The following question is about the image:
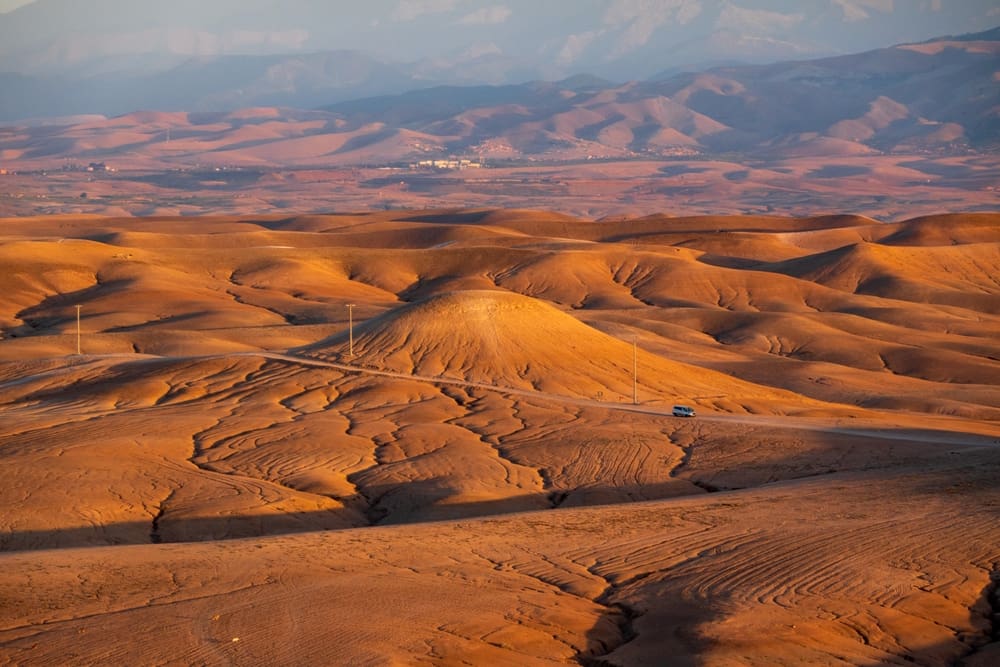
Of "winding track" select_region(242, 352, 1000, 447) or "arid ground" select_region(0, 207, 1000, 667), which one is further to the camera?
"winding track" select_region(242, 352, 1000, 447)

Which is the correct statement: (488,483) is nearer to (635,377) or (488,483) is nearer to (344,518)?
(344,518)

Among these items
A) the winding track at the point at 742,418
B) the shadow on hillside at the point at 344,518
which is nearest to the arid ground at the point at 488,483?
the shadow on hillside at the point at 344,518

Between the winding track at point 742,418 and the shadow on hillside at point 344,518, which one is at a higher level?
the shadow on hillside at point 344,518

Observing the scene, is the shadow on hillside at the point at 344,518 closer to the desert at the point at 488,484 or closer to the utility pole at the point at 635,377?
the desert at the point at 488,484

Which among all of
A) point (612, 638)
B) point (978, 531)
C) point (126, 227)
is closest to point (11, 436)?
point (612, 638)

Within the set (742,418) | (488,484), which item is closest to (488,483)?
(488,484)

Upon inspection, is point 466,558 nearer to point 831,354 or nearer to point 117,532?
point 117,532

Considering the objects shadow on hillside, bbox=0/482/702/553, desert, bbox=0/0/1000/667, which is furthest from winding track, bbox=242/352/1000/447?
shadow on hillside, bbox=0/482/702/553

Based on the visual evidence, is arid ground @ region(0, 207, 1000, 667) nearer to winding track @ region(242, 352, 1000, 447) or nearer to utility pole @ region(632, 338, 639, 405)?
utility pole @ region(632, 338, 639, 405)
